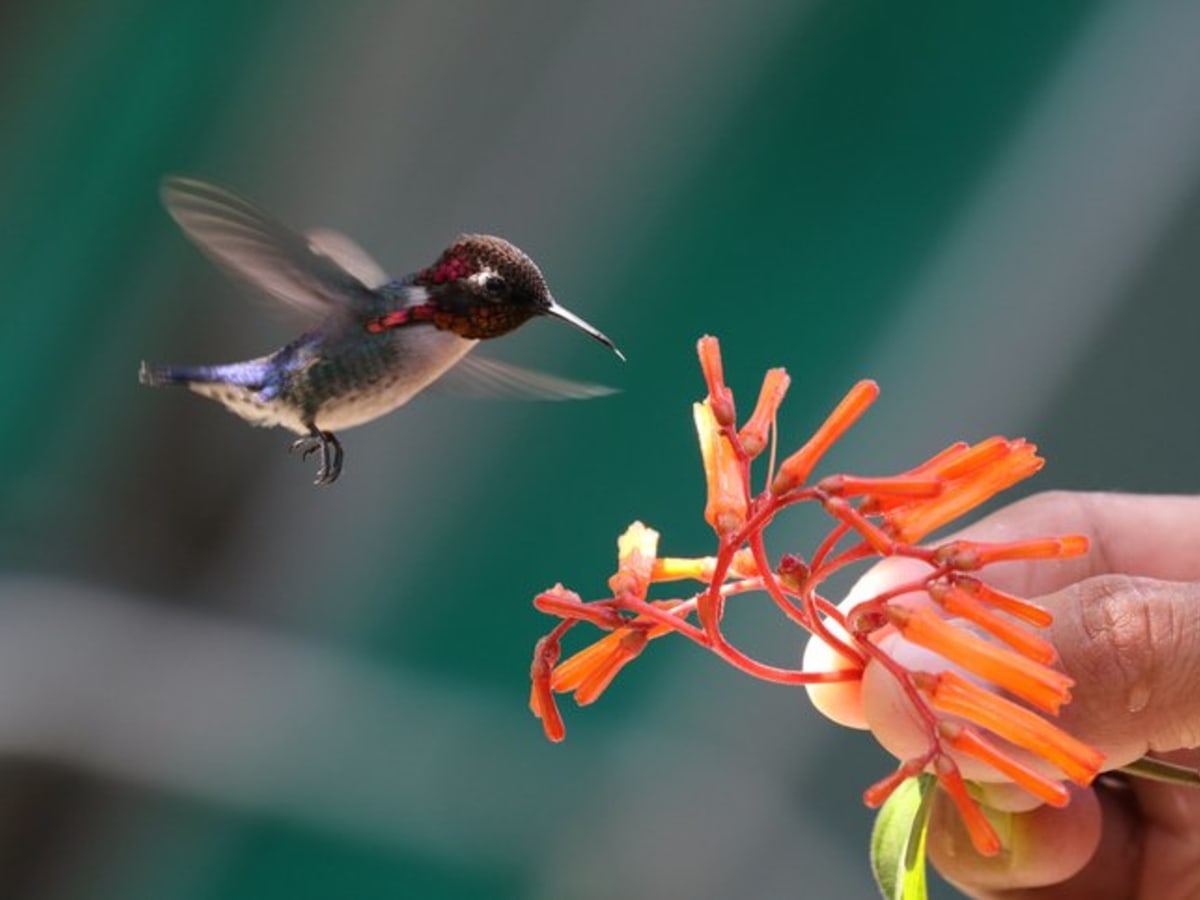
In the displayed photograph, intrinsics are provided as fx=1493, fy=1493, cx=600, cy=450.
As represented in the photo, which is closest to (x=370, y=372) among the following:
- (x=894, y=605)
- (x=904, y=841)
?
(x=894, y=605)

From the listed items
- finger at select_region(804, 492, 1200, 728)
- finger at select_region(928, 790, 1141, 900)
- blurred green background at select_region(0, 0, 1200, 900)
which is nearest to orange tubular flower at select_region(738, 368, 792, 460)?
finger at select_region(928, 790, 1141, 900)

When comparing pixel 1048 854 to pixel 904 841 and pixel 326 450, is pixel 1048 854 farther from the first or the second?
pixel 326 450

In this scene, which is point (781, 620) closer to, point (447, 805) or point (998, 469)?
point (447, 805)

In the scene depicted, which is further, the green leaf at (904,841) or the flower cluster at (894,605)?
the green leaf at (904,841)

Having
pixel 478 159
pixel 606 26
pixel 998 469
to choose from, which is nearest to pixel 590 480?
pixel 478 159

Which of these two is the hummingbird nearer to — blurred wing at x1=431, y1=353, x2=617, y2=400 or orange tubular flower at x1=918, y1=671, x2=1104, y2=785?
blurred wing at x1=431, y1=353, x2=617, y2=400

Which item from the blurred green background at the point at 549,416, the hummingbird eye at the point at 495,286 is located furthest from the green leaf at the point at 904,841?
the blurred green background at the point at 549,416

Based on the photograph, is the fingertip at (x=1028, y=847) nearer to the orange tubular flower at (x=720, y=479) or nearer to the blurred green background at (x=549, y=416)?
the orange tubular flower at (x=720, y=479)
